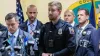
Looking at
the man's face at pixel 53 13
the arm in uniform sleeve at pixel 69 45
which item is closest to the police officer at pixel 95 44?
the arm in uniform sleeve at pixel 69 45

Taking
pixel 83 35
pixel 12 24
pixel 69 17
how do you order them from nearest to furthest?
pixel 12 24 → pixel 83 35 → pixel 69 17

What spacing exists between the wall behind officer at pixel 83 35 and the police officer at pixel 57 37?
15 centimetres

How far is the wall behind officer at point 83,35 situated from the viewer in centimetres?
412

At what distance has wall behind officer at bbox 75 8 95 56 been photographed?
412cm

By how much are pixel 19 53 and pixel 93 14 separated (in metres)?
3.08

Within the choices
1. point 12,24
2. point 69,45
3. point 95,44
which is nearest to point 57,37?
point 69,45

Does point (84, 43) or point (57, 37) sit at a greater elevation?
point (57, 37)

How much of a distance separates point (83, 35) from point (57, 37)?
1.28 feet

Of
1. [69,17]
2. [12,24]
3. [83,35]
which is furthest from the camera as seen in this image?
[69,17]

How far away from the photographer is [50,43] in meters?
4.11

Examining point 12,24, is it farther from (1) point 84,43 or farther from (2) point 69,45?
(1) point 84,43

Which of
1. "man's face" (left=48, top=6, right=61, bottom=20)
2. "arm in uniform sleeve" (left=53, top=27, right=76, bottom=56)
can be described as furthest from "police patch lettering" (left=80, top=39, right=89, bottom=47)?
"man's face" (left=48, top=6, right=61, bottom=20)

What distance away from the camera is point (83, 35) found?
419cm

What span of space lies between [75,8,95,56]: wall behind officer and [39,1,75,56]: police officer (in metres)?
0.15
